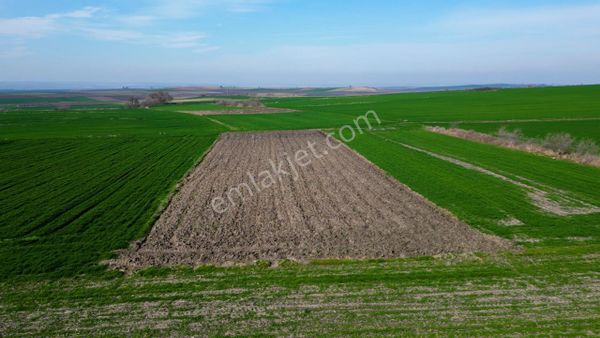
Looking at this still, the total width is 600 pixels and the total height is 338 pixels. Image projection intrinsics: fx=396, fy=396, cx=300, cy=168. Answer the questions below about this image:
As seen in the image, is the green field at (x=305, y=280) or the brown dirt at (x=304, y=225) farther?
the brown dirt at (x=304, y=225)

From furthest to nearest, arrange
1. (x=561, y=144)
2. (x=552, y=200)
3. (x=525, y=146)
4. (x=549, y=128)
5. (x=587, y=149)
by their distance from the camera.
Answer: (x=549, y=128) < (x=525, y=146) < (x=561, y=144) < (x=587, y=149) < (x=552, y=200)

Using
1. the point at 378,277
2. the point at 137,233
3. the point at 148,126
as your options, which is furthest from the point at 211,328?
the point at 148,126

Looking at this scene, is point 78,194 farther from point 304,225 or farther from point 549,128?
point 549,128

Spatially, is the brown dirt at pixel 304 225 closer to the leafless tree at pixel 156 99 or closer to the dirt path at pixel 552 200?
the dirt path at pixel 552 200

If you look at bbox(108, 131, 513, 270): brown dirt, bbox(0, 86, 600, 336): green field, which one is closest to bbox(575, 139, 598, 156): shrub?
bbox(0, 86, 600, 336): green field

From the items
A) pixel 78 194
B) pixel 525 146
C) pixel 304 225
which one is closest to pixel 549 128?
pixel 525 146

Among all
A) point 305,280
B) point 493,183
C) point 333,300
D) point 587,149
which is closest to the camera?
point 333,300

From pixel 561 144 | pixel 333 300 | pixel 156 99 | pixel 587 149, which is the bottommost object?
pixel 333 300

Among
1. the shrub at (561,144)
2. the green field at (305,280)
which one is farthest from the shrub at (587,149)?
the green field at (305,280)
